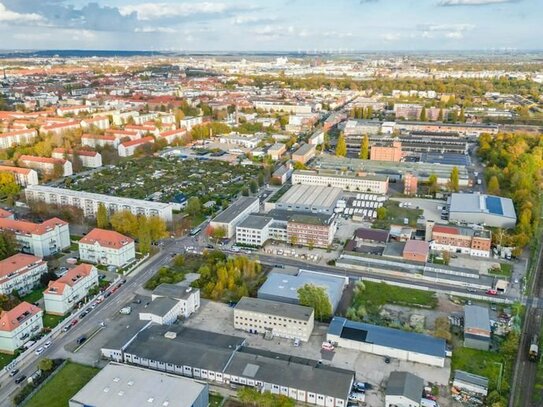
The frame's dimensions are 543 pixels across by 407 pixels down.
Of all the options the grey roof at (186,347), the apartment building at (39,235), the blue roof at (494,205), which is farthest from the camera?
the blue roof at (494,205)

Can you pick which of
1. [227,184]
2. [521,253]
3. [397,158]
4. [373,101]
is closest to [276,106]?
[373,101]

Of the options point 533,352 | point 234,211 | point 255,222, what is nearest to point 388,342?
point 533,352

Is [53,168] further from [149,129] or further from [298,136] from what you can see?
[298,136]

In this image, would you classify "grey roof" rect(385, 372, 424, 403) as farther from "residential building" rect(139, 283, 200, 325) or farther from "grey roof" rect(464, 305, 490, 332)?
"residential building" rect(139, 283, 200, 325)

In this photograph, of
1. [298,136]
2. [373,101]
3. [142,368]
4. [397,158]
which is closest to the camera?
[142,368]

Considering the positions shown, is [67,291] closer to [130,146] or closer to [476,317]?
[476,317]

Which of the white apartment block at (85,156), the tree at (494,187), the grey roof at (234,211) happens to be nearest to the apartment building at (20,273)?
the grey roof at (234,211)

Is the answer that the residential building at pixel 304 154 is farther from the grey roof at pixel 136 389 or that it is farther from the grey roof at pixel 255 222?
the grey roof at pixel 136 389

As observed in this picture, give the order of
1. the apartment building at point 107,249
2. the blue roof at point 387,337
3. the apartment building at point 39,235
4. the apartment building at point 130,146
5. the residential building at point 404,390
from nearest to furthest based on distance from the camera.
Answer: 1. the residential building at point 404,390
2. the blue roof at point 387,337
3. the apartment building at point 107,249
4. the apartment building at point 39,235
5. the apartment building at point 130,146
